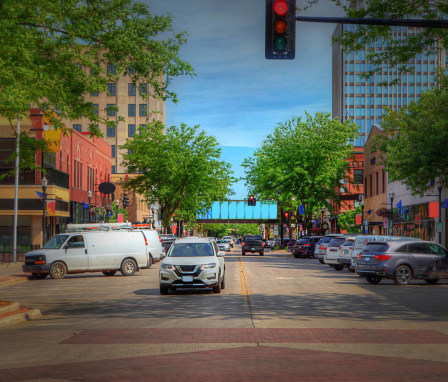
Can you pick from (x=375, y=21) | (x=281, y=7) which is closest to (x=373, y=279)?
(x=375, y=21)

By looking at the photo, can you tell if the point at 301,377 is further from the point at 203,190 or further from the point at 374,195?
the point at 374,195

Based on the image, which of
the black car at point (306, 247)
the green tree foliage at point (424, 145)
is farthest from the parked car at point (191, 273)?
the black car at point (306, 247)

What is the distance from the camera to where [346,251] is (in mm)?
35906

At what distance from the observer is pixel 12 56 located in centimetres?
1753

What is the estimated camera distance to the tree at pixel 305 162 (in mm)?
66438

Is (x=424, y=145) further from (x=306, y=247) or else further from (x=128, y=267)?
(x=306, y=247)

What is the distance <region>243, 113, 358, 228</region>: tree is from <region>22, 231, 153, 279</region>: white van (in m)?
34.8

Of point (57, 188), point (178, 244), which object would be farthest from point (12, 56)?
point (57, 188)

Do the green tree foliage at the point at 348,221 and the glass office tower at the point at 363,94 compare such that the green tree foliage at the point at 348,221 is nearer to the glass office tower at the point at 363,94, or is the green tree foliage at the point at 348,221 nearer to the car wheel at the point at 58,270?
the glass office tower at the point at 363,94

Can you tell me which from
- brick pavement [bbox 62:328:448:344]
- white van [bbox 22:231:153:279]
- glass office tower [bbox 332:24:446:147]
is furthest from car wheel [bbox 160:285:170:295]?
glass office tower [bbox 332:24:446:147]

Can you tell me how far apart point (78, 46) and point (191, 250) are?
7184 mm

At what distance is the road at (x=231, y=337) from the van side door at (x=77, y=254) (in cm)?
866

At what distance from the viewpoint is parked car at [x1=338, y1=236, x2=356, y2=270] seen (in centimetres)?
3543

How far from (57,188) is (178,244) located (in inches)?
1190
